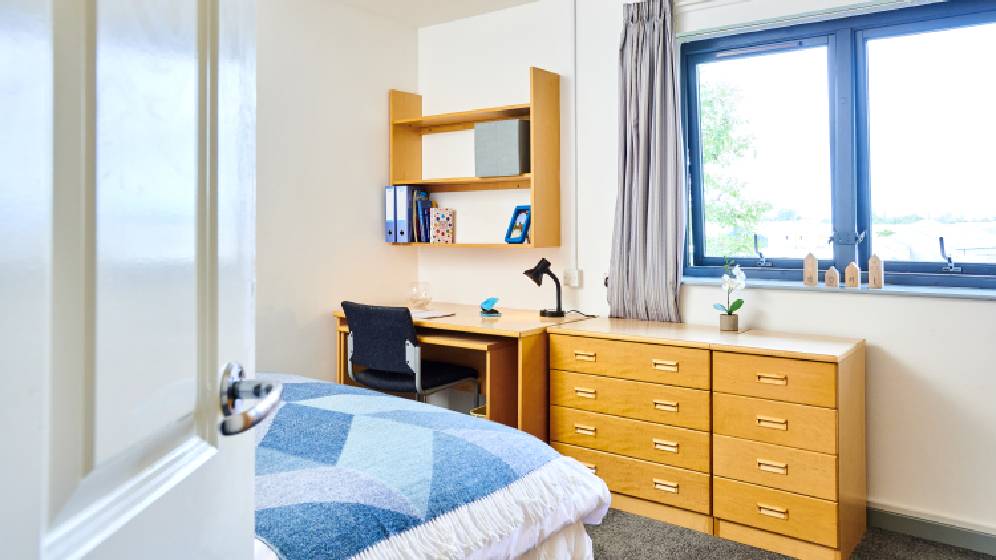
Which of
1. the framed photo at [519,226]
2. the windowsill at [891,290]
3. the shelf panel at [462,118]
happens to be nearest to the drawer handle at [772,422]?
the windowsill at [891,290]

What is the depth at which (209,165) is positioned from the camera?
661mm

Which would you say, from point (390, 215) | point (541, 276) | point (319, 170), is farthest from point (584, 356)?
point (319, 170)

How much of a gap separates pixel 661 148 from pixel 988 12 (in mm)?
1364

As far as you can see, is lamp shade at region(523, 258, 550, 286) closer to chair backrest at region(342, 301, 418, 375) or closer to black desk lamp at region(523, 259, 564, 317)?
black desk lamp at region(523, 259, 564, 317)

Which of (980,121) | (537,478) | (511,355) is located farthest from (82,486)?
(980,121)

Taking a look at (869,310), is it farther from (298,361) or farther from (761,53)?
(298,361)

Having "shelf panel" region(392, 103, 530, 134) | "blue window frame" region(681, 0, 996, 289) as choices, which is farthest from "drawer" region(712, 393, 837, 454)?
"shelf panel" region(392, 103, 530, 134)

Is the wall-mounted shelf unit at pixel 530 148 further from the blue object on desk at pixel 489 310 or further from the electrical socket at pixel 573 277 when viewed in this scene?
the blue object on desk at pixel 489 310

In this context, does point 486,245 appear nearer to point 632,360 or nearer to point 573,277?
point 573,277

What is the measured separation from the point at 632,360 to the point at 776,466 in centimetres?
70

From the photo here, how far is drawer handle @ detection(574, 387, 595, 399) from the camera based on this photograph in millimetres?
3240

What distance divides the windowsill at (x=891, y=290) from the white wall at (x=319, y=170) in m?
1.92

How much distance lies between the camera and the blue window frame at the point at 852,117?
2949 millimetres

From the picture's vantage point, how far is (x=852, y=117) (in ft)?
10.3
